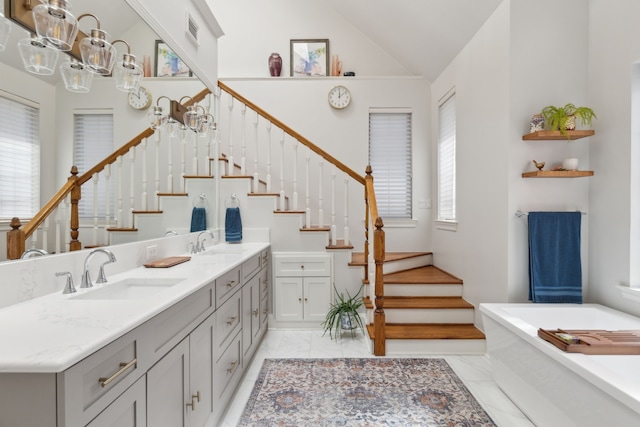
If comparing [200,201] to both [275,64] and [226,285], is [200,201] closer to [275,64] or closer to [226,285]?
[226,285]

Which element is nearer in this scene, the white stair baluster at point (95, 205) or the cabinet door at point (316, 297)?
the white stair baluster at point (95, 205)

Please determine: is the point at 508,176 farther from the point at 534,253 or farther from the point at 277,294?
the point at 277,294

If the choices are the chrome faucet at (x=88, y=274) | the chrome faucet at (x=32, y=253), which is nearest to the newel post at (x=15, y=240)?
the chrome faucet at (x=32, y=253)

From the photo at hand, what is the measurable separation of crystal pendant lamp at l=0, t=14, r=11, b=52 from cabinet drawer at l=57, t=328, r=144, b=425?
1.14 meters

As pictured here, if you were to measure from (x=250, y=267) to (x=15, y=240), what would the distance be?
5.41 feet

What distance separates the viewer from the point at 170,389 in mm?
1348

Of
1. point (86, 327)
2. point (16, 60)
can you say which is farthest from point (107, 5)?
point (86, 327)

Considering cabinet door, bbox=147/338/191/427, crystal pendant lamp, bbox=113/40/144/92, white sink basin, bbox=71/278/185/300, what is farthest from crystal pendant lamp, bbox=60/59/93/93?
cabinet door, bbox=147/338/191/427

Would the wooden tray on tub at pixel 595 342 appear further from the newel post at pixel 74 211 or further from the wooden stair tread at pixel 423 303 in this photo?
the newel post at pixel 74 211

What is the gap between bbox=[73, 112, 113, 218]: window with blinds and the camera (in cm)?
157

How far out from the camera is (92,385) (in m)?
0.91

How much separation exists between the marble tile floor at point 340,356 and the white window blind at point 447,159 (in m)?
1.67

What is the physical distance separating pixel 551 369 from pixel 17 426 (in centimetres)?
217

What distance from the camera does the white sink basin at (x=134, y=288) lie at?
1606 mm
